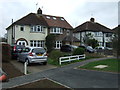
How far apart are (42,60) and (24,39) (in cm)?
1569

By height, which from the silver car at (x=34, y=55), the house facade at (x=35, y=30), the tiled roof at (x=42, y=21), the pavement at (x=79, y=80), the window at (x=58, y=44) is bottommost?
the pavement at (x=79, y=80)

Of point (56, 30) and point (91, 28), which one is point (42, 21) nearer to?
point (56, 30)

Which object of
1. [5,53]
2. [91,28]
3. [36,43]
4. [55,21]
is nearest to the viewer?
[5,53]

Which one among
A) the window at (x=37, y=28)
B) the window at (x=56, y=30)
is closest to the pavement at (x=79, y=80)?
the window at (x=37, y=28)

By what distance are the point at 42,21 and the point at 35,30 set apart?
11.6 ft

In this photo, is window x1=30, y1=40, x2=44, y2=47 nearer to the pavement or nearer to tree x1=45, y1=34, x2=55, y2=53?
tree x1=45, y1=34, x2=55, y2=53

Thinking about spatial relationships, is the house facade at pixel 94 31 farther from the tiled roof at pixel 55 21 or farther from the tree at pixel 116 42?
the tree at pixel 116 42

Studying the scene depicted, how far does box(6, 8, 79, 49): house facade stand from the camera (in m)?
27.7

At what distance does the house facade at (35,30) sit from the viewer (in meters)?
27.7

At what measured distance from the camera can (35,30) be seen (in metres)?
29.1

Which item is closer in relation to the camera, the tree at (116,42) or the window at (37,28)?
the tree at (116,42)

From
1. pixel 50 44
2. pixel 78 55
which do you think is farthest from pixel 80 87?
pixel 50 44

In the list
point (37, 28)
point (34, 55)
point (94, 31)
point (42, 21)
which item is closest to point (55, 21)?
point (42, 21)

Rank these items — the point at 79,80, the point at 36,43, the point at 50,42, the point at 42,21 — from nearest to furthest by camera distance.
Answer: the point at 79,80
the point at 50,42
the point at 36,43
the point at 42,21
